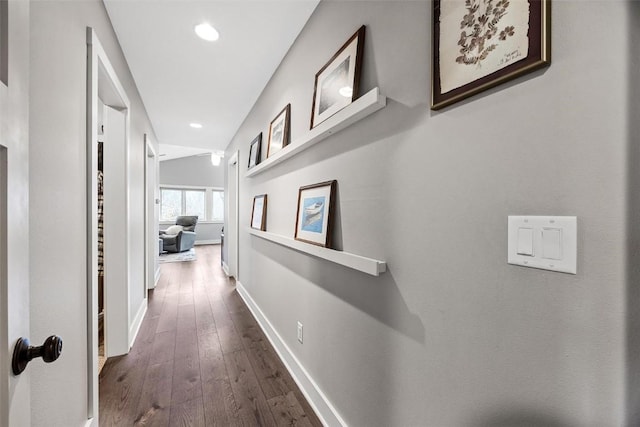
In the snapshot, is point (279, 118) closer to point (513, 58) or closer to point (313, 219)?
point (313, 219)

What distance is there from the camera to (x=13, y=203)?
0.55 m

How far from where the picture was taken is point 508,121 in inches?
26.1

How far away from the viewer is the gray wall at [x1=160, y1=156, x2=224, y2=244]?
8461 mm

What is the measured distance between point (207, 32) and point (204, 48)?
21cm

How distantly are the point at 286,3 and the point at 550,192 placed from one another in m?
1.74

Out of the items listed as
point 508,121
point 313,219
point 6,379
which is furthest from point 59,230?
point 508,121

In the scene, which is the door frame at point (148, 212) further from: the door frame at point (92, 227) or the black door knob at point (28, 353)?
the black door knob at point (28, 353)

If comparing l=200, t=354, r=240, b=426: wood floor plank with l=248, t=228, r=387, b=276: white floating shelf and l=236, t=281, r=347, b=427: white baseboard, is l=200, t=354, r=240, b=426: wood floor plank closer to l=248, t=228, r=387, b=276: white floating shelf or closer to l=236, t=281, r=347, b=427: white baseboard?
l=236, t=281, r=347, b=427: white baseboard

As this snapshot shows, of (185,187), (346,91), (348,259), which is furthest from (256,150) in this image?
(185,187)

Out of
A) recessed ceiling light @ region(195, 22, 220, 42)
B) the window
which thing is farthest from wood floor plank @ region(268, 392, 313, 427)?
the window

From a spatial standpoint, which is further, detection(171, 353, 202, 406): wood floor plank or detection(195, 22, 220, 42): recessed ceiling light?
detection(195, 22, 220, 42): recessed ceiling light

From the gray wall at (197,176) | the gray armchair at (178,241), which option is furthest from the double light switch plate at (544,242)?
the gray wall at (197,176)

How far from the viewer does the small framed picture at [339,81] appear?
1.22 metres

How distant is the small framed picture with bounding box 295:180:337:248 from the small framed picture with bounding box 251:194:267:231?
2.82 ft
